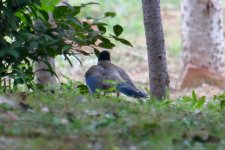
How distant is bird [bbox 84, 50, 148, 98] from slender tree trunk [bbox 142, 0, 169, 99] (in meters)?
0.27

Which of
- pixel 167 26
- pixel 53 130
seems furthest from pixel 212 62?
pixel 53 130

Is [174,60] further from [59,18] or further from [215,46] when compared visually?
[59,18]

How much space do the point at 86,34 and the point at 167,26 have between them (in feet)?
43.7

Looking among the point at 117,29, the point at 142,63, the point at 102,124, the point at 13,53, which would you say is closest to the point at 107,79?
the point at 117,29

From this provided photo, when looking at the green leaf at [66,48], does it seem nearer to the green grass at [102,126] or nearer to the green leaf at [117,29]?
the green leaf at [117,29]

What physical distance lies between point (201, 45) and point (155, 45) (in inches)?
275

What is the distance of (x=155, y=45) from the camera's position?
25.2 feet

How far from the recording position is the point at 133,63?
17.2 m

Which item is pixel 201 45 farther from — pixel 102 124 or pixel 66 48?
pixel 102 124

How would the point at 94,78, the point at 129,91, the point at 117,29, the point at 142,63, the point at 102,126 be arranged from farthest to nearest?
the point at 142,63 → the point at 94,78 → the point at 129,91 → the point at 117,29 → the point at 102,126

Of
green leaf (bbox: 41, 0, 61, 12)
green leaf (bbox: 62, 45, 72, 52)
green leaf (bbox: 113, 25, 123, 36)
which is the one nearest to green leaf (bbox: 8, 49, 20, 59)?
green leaf (bbox: 62, 45, 72, 52)

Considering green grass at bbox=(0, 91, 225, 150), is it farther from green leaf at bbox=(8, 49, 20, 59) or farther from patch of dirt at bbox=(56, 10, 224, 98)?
patch of dirt at bbox=(56, 10, 224, 98)

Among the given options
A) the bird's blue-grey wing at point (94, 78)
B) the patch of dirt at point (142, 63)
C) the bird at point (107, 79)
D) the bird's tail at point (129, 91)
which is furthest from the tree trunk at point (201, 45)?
the bird's tail at point (129, 91)

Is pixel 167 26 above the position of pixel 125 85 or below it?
above
